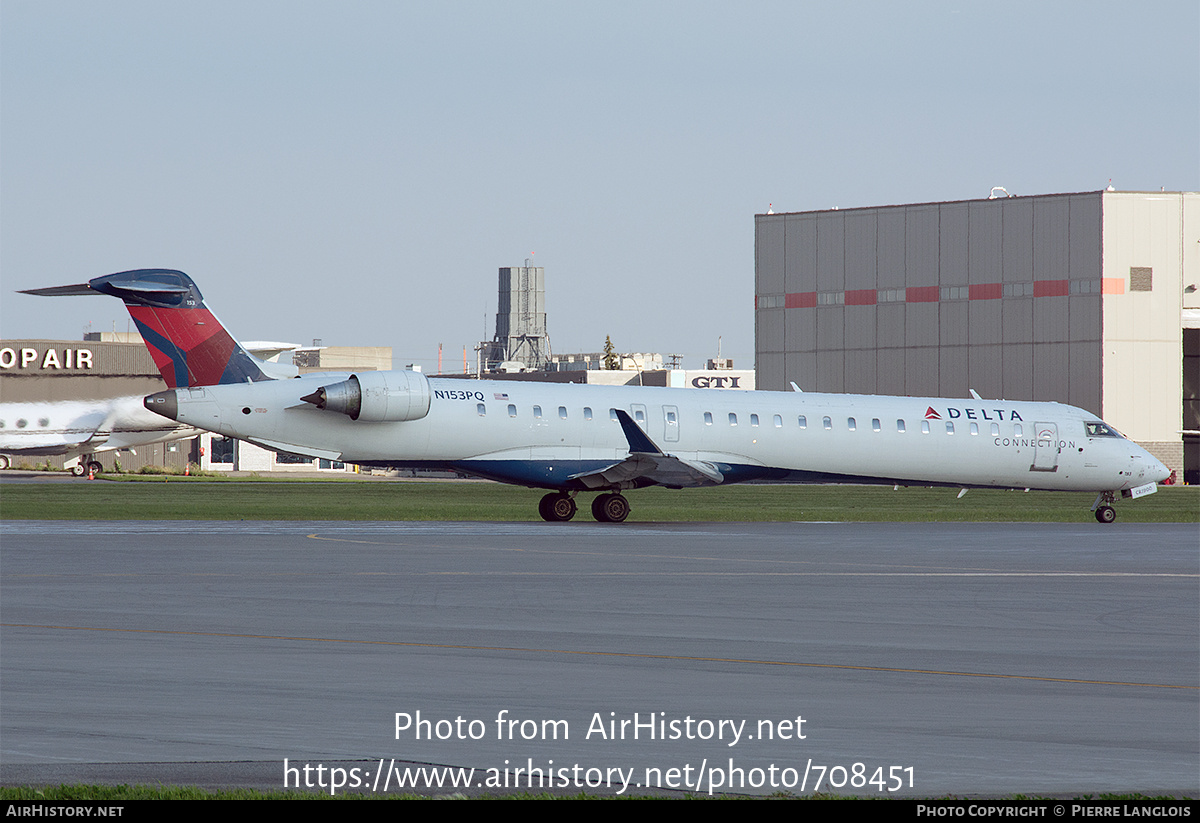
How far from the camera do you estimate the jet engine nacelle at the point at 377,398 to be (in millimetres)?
29406

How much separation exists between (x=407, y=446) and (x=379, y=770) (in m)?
23.5

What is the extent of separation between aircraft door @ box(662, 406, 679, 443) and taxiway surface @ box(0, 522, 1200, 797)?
10.6m

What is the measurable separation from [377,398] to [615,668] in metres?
19.9

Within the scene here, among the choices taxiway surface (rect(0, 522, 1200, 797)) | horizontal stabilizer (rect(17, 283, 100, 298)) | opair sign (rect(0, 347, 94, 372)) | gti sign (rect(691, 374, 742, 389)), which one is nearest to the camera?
taxiway surface (rect(0, 522, 1200, 797))

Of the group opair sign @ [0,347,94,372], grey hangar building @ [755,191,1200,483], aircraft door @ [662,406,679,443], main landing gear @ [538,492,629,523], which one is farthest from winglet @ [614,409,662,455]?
opair sign @ [0,347,94,372]

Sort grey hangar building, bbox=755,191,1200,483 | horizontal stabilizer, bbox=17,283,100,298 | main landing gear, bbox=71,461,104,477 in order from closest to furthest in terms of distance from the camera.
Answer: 1. horizontal stabilizer, bbox=17,283,100,298
2. grey hangar building, bbox=755,191,1200,483
3. main landing gear, bbox=71,461,104,477

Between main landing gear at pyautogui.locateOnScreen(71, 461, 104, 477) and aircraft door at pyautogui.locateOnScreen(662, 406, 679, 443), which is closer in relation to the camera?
aircraft door at pyautogui.locateOnScreen(662, 406, 679, 443)

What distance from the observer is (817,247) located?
6981 centimetres

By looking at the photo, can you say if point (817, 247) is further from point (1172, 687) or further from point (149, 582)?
point (1172, 687)

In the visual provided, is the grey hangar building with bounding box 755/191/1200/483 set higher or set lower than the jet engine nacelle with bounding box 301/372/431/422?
higher

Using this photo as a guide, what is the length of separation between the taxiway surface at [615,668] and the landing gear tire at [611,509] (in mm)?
9881

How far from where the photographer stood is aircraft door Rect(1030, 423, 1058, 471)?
34.2m

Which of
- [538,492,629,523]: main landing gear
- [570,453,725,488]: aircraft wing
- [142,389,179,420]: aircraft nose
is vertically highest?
[142,389,179,420]: aircraft nose

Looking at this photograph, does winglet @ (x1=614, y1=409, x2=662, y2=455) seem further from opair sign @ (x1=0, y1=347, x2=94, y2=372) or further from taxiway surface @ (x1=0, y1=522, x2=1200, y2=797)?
opair sign @ (x1=0, y1=347, x2=94, y2=372)
